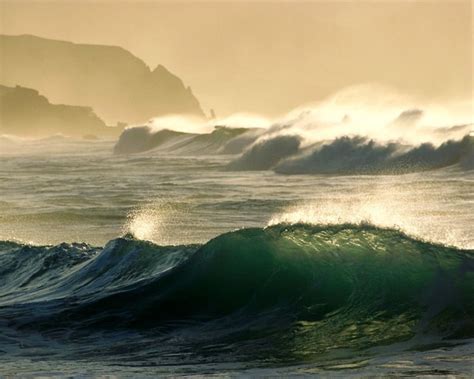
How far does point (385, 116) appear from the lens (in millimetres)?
44281

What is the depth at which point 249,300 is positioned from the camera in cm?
1284

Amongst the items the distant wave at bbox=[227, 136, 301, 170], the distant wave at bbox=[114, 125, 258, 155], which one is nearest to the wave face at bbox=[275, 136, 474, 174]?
the distant wave at bbox=[227, 136, 301, 170]

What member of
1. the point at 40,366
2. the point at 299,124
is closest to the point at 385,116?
the point at 299,124

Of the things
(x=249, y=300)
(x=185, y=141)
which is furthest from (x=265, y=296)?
(x=185, y=141)

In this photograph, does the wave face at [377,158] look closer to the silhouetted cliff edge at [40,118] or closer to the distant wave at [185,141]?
the distant wave at [185,141]

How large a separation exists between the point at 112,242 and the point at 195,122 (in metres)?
54.1

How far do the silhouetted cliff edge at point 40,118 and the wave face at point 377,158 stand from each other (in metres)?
144

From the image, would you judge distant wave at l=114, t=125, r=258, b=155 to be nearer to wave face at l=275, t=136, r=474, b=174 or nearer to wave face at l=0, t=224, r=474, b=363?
wave face at l=275, t=136, r=474, b=174

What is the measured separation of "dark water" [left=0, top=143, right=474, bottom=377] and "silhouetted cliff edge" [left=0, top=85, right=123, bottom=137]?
16412cm

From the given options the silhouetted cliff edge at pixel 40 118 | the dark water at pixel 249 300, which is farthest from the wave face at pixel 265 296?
the silhouetted cliff edge at pixel 40 118

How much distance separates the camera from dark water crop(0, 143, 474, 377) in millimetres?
10242

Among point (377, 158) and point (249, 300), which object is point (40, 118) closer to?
point (377, 158)

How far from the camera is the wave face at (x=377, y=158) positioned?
3400cm

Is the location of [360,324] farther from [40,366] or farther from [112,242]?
[112,242]
